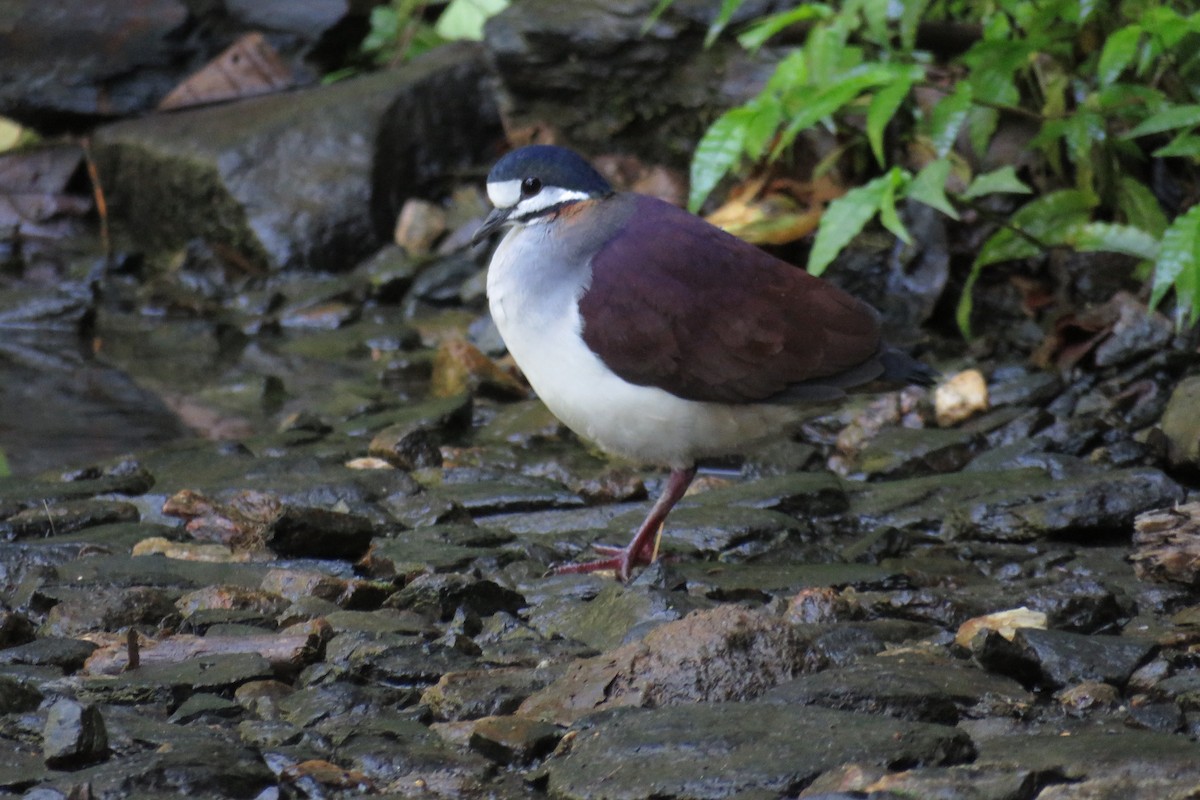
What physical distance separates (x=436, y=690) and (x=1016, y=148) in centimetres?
429

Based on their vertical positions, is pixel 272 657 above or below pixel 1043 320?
above

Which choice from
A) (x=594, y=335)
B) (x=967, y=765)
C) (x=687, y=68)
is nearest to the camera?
(x=967, y=765)

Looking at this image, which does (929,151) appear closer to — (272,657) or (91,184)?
(272,657)

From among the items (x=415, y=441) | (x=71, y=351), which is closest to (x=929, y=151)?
(x=415, y=441)

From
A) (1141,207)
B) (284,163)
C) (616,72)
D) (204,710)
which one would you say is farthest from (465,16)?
(204,710)

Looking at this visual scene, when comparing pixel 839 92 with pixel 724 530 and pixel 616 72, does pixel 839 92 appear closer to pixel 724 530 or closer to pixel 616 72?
pixel 724 530

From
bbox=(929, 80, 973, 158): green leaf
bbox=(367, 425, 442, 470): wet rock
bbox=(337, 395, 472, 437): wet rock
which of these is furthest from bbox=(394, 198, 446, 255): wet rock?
bbox=(929, 80, 973, 158): green leaf

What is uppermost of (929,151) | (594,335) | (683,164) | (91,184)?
(594,335)

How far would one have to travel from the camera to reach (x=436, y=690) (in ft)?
10.2

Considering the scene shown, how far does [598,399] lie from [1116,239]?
7.70 ft

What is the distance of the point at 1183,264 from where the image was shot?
4812 mm

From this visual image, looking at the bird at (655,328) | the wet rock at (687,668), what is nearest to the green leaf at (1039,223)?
the bird at (655,328)

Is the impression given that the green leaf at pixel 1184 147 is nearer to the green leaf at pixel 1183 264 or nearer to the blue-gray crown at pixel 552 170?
the green leaf at pixel 1183 264

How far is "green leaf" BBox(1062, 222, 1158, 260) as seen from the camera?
17.6ft
